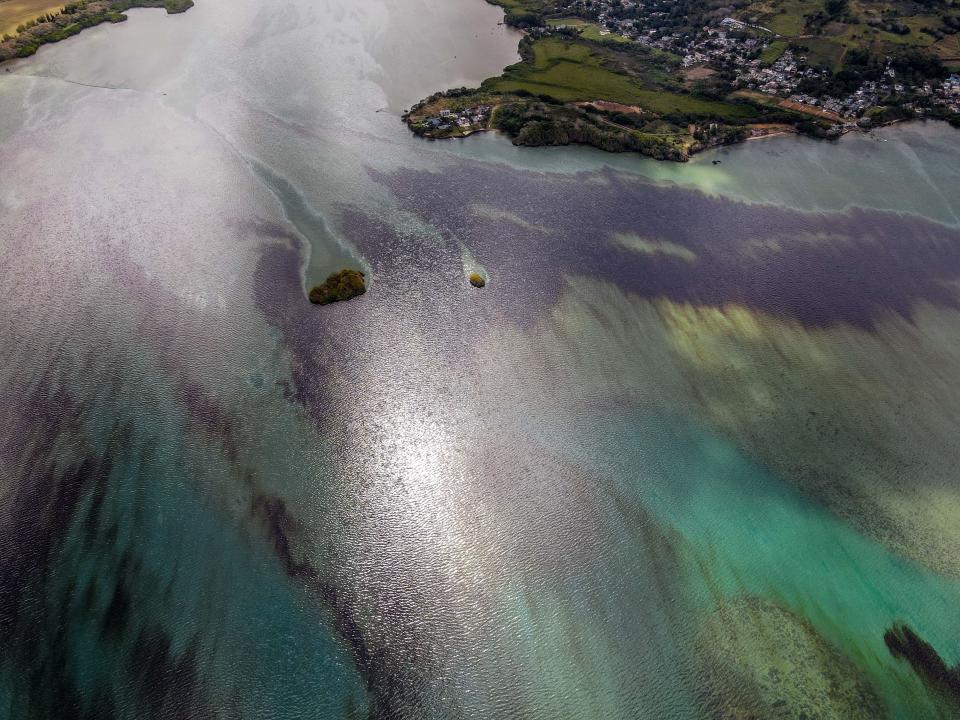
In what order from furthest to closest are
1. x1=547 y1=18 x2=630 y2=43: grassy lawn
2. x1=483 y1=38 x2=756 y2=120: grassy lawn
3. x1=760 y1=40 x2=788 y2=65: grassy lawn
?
x1=547 y1=18 x2=630 y2=43: grassy lawn < x1=760 y1=40 x2=788 y2=65: grassy lawn < x1=483 y1=38 x2=756 y2=120: grassy lawn

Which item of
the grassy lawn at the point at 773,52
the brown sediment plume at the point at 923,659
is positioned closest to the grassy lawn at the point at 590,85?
the grassy lawn at the point at 773,52

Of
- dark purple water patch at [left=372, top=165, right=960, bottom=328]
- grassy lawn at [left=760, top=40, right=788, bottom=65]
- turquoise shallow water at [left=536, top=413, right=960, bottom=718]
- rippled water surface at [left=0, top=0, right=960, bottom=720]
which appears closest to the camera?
rippled water surface at [left=0, top=0, right=960, bottom=720]

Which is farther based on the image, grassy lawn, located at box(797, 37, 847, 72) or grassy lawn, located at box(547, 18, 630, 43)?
grassy lawn, located at box(547, 18, 630, 43)

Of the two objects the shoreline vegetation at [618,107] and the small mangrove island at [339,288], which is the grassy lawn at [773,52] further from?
the small mangrove island at [339,288]

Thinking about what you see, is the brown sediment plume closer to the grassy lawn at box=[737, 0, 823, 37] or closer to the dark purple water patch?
the dark purple water patch

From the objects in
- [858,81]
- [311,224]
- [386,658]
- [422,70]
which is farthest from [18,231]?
[858,81]

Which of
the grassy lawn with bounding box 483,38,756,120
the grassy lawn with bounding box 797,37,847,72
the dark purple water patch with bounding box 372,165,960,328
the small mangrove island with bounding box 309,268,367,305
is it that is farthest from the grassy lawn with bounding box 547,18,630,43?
the small mangrove island with bounding box 309,268,367,305

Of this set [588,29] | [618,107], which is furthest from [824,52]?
[618,107]
